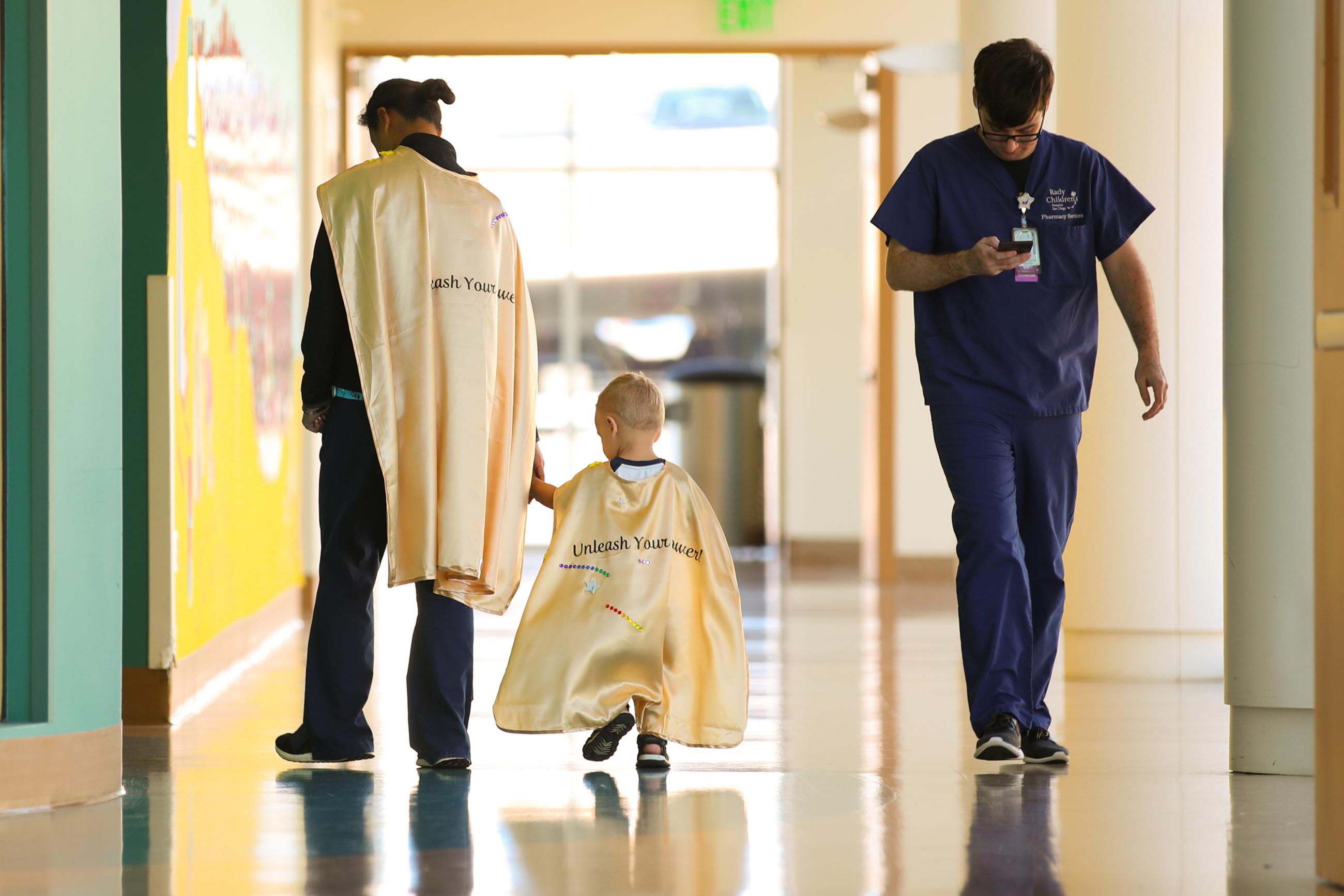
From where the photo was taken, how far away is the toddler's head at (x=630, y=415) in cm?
319

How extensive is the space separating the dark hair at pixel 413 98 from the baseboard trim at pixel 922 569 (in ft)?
18.8

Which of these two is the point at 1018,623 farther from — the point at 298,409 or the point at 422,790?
the point at 298,409

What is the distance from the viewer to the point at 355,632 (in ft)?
10.4

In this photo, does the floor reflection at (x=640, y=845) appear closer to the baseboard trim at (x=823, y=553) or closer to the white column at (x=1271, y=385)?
the white column at (x=1271, y=385)

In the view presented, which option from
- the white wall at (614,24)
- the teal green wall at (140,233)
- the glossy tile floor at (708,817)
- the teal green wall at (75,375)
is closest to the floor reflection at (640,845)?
the glossy tile floor at (708,817)

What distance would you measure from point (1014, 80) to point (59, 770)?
2.15m

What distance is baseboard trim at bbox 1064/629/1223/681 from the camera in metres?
4.79

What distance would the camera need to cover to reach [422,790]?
2.87m

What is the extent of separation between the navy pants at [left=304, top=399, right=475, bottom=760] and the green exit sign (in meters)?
5.58

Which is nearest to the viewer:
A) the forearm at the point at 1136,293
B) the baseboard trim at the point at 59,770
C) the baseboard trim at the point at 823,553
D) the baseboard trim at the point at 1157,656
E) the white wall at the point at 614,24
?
the baseboard trim at the point at 59,770

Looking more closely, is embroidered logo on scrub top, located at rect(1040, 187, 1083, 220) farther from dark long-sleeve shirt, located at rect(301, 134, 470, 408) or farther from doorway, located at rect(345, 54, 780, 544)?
doorway, located at rect(345, 54, 780, 544)

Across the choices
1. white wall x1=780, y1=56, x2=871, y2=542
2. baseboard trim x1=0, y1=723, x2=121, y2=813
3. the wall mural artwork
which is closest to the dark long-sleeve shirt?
baseboard trim x1=0, y1=723, x2=121, y2=813

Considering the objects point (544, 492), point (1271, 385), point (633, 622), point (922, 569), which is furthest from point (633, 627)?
point (922, 569)

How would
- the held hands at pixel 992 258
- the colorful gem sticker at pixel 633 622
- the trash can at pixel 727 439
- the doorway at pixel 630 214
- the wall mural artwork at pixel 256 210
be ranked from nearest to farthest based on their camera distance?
the held hands at pixel 992 258, the colorful gem sticker at pixel 633 622, the wall mural artwork at pixel 256 210, the trash can at pixel 727 439, the doorway at pixel 630 214
